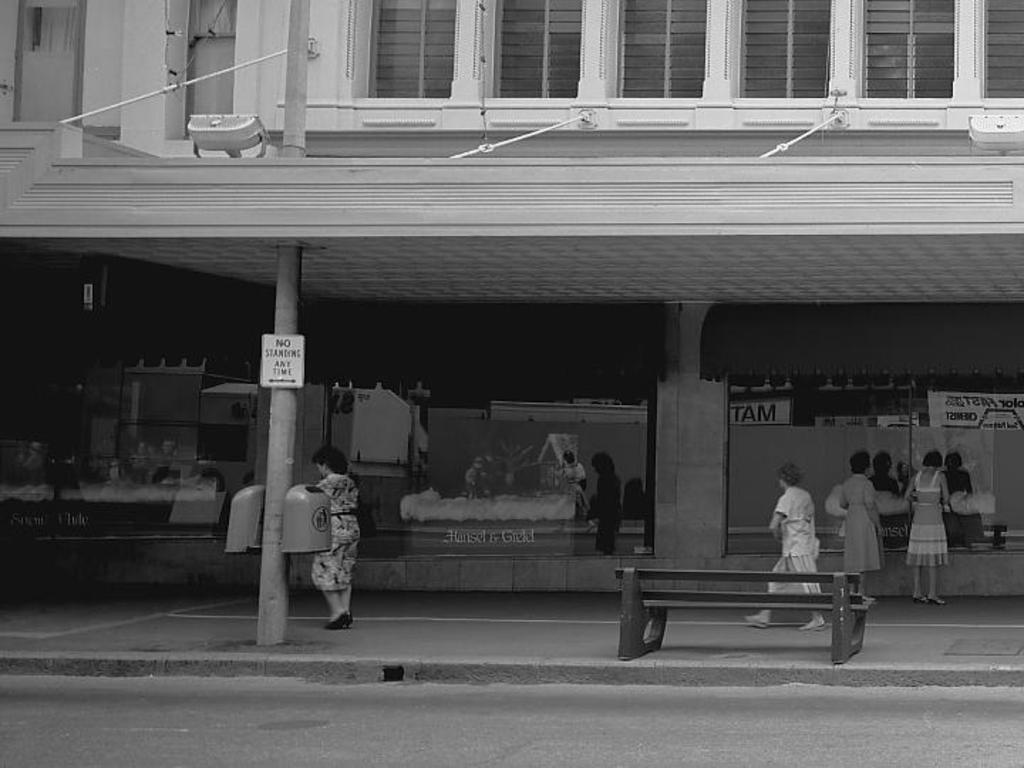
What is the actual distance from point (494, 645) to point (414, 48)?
821 centimetres

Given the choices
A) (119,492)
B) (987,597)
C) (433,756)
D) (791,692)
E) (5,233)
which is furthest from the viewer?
(119,492)

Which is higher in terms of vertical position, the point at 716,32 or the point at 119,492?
the point at 716,32

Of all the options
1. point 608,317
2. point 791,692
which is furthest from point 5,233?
point 791,692

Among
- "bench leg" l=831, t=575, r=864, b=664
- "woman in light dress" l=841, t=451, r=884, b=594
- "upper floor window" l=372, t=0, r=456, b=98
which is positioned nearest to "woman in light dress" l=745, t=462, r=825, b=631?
"woman in light dress" l=841, t=451, r=884, b=594

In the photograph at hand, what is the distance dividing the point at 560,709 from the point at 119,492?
9922 mm

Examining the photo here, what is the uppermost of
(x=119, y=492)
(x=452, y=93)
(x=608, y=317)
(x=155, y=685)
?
(x=452, y=93)

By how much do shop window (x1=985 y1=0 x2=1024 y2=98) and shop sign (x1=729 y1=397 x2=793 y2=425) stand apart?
4.31 m

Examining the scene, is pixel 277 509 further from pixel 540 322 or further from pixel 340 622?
pixel 540 322

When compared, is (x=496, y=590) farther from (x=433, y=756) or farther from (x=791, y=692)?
(x=433, y=756)

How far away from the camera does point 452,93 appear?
18.5 metres

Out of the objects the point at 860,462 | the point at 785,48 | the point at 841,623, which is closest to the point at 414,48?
the point at 785,48

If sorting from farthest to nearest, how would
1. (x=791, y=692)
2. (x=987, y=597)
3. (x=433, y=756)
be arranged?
1. (x=987, y=597)
2. (x=791, y=692)
3. (x=433, y=756)

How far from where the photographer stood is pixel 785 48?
18344 mm

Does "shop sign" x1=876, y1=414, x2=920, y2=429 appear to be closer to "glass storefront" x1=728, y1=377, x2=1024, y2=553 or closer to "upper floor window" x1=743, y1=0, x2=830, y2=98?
"glass storefront" x1=728, y1=377, x2=1024, y2=553
